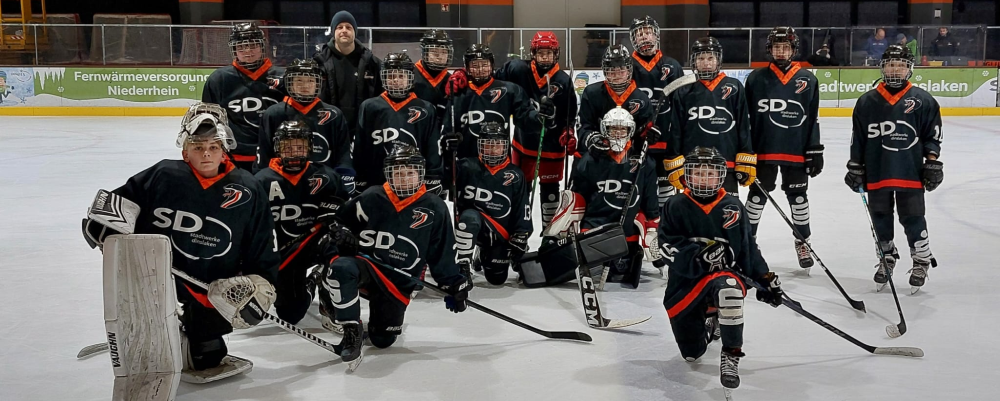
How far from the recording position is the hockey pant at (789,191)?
516cm

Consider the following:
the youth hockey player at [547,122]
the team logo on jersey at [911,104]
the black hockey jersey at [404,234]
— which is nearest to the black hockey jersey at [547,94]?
the youth hockey player at [547,122]

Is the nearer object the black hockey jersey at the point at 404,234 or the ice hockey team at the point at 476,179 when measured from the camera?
the ice hockey team at the point at 476,179

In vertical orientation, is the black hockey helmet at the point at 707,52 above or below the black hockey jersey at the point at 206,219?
above

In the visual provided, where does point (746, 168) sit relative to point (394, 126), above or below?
below

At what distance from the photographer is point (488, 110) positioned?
17.0 ft

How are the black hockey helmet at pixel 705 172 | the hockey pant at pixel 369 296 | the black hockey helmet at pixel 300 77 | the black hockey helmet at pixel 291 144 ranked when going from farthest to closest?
1. the black hockey helmet at pixel 300 77
2. the black hockey helmet at pixel 291 144
3. the hockey pant at pixel 369 296
4. the black hockey helmet at pixel 705 172

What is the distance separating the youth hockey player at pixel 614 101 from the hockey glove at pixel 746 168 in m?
0.44

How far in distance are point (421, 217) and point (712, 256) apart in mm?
1192

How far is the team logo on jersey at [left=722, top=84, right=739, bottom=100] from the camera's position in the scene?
4.98 m

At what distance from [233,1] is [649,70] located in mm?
13774

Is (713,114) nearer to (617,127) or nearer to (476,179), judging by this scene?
(617,127)

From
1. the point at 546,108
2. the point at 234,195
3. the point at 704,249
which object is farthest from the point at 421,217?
the point at 546,108

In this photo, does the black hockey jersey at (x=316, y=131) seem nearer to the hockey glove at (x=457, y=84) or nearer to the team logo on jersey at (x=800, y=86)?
the hockey glove at (x=457, y=84)

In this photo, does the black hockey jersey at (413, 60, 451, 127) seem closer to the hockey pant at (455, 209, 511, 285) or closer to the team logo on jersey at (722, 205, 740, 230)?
the hockey pant at (455, 209, 511, 285)
